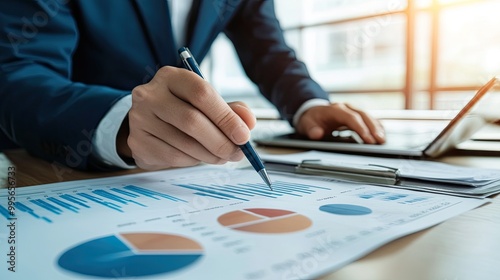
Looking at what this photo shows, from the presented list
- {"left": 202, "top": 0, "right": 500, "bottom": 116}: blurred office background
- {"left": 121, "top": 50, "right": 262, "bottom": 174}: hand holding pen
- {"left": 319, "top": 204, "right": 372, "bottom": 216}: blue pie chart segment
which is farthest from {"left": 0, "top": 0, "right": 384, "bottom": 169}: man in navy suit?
{"left": 202, "top": 0, "right": 500, "bottom": 116}: blurred office background

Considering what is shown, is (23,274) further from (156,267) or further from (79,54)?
(79,54)

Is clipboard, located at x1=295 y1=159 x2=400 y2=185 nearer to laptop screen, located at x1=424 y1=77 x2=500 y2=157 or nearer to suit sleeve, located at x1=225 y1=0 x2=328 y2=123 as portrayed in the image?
laptop screen, located at x1=424 y1=77 x2=500 y2=157

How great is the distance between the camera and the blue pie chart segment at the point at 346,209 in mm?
370

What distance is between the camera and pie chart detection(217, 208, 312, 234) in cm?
33

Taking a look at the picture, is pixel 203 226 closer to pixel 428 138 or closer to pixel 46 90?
pixel 46 90

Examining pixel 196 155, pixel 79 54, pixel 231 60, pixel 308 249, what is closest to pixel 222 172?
pixel 196 155

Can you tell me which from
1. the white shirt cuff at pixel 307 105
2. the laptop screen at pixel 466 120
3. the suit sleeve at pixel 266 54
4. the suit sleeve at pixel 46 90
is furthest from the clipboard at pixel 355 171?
the suit sleeve at pixel 266 54

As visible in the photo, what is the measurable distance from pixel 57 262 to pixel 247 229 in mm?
130

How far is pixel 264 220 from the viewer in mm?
347

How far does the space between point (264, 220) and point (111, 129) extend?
0.28 metres

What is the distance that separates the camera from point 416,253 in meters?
0.28

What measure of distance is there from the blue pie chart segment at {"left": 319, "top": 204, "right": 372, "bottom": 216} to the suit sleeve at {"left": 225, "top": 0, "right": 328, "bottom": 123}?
65 centimetres

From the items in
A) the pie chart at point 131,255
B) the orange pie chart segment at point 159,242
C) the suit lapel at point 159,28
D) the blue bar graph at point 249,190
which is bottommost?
the pie chart at point 131,255

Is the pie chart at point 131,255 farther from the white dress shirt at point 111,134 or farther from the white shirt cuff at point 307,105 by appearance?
the white shirt cuff at point 307,105
